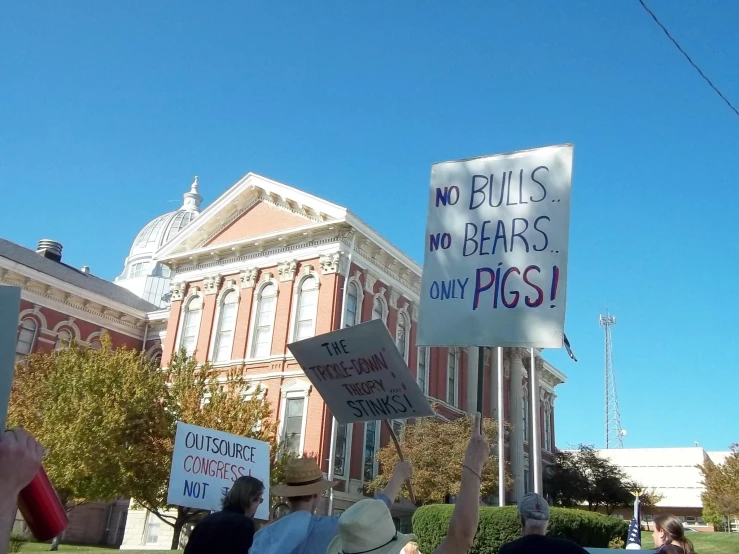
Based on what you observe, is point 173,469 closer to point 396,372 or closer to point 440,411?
point 396,372

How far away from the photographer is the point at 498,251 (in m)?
4.59

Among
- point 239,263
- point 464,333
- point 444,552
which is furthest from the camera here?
point 239,263

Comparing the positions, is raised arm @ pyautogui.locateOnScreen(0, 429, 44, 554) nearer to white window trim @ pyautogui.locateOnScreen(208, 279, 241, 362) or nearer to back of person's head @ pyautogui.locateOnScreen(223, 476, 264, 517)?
back of person's head @ pyautogui.locateOnScreen(223, 476, 264, 517)

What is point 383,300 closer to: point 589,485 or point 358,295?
point 358,295

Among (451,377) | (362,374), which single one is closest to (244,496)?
(362,374)

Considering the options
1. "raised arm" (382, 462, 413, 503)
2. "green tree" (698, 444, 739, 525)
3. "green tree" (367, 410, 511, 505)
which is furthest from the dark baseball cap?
"green tree" (698, 444, 739, 525)

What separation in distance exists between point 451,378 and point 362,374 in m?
29.8

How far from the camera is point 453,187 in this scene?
16.1 ft

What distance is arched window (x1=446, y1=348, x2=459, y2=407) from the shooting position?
33.7 meters

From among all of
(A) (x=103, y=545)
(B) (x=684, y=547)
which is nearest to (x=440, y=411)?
(A) (x=103, y=545)

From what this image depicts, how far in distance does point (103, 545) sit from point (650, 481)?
50098 mm

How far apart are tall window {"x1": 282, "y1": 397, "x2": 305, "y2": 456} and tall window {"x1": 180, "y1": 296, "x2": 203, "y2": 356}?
590 centimetres

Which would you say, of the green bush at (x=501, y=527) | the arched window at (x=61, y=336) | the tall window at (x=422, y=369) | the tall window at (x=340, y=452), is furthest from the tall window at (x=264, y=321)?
the green bush at (x=501, y=527)

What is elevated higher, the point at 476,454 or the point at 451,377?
the point at 451,377
